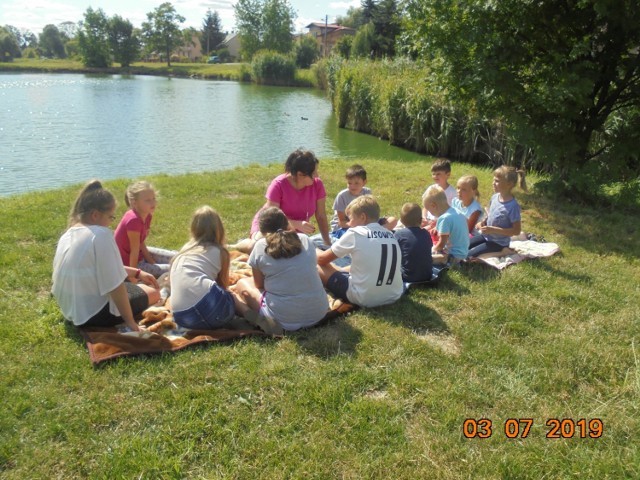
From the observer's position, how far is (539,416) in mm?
2951

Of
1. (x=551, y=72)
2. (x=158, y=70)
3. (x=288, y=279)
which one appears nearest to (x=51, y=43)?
(x=158, y=70)

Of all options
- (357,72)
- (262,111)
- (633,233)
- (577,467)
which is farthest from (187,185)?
(262,111)

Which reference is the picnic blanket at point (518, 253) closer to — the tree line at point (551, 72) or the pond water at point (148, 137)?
the tree line at point (551, 72)

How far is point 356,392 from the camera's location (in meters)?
3.16

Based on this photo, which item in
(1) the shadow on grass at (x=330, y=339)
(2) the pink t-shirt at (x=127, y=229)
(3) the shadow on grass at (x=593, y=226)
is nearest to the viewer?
(1) the shadow on grass at (x=330, y=339)

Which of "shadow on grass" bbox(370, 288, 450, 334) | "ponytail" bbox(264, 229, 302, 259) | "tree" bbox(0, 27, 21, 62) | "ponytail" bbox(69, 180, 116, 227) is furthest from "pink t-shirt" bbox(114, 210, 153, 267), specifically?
"tree" bbox(0, 27, 21, 62)

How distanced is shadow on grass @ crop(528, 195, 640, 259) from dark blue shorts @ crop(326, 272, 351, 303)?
3544 millimetres

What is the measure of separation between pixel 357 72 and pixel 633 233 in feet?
48.4

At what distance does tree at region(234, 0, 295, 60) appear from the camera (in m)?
74.9

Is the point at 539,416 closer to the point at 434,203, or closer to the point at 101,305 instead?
the point at 434,203

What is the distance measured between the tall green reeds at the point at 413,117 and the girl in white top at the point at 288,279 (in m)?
6.07

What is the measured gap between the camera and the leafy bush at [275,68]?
1870 inches
